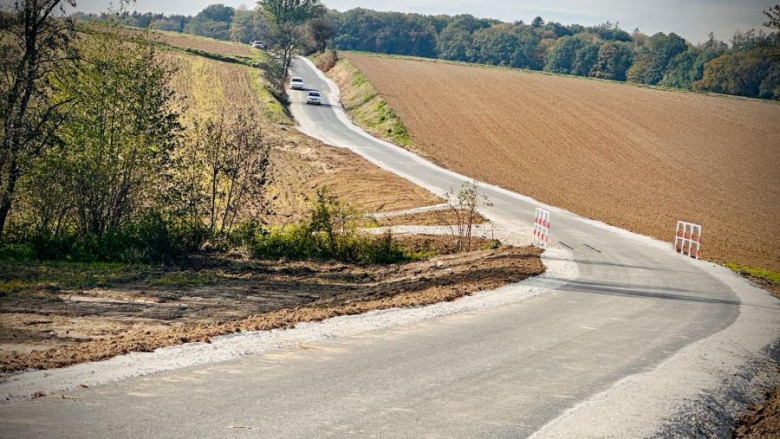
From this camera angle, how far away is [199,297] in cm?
1619

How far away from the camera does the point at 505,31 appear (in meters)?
165

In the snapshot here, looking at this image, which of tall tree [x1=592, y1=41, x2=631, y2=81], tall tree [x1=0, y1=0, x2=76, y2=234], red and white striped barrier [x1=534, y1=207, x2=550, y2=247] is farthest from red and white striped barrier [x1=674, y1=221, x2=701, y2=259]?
tall tree [x1=592, y1=41, x2=631, y2=81]

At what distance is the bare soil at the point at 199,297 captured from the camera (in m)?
11.4

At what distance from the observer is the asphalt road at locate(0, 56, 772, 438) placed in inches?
306

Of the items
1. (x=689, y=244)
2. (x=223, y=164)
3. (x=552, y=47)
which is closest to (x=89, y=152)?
(x=223, y=164)

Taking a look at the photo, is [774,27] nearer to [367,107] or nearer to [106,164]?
[106,164]

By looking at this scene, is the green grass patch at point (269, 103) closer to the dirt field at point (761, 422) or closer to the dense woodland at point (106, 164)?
the dense woodland at point (106, 164)

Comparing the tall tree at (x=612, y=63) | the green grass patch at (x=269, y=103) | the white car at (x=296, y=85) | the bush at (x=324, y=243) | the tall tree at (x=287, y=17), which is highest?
the tall tree at (x=612, y=63)

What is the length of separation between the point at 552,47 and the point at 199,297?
151668 millimetres

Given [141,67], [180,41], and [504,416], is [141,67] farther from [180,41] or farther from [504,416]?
[180,41]

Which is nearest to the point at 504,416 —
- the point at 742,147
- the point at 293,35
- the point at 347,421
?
the point at 347,421

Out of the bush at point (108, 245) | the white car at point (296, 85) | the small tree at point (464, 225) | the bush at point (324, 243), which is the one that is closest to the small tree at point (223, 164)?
the bush at point (324, 243)

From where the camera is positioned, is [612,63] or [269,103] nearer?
[269,103]

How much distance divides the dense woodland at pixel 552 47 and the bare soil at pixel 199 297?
329 ft
